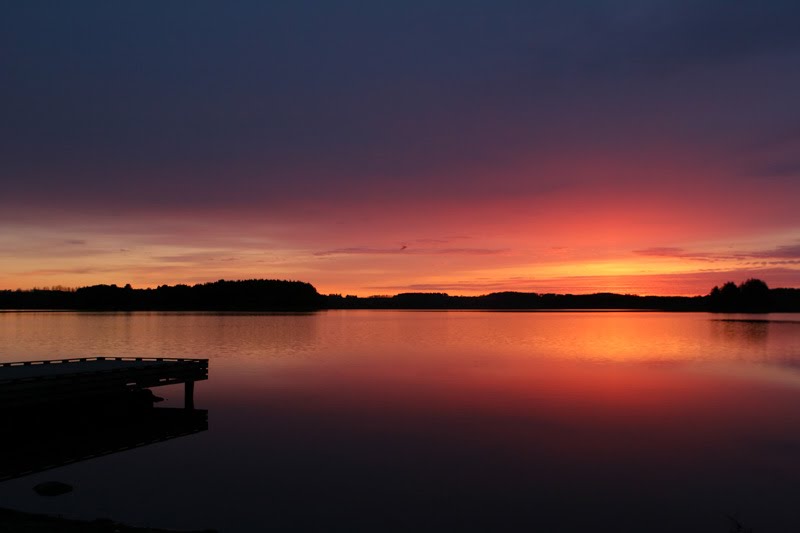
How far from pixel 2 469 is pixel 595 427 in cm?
2730

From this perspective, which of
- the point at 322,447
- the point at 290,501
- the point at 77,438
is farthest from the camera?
the point at 322,447

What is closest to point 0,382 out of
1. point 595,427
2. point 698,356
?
point 595,427

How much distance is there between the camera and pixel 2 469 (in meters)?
20.7

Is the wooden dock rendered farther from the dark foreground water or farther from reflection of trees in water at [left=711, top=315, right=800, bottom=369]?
reflection of trees in water at [left=711, top=315, right=800, bottom=369]

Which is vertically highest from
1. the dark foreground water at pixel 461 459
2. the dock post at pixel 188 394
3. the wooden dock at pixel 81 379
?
the wooden dock at pixel 81 379

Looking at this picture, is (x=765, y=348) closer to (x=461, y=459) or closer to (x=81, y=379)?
(x=461, y=459)

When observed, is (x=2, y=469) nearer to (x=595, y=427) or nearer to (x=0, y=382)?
(x=0, y=382)

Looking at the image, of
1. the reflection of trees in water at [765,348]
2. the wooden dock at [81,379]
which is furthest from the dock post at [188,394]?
the reflection of trees in water at [765,348]

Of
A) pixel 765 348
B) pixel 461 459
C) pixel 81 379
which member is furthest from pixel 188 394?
pixel 765 348

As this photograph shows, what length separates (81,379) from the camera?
2609cm

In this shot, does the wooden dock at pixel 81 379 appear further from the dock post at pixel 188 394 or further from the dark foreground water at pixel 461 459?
the dark foreground water at pixel 461 459

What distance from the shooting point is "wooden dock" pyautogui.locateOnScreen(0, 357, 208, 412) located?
23.4 meters

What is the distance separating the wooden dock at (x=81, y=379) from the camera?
920 inches

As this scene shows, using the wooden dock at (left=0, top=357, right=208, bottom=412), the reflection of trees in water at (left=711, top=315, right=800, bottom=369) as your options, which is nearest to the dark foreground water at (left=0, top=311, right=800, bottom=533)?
the wooden dock at (left=0, top=357, right=208, bottom=412)
